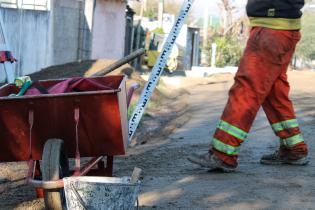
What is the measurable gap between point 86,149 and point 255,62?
5.71 ft

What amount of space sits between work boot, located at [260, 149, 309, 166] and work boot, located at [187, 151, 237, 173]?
66 cm

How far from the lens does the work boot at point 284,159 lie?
7051mm

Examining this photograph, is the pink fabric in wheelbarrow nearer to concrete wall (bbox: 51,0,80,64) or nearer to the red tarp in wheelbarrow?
the red tarp in wheelbarrow

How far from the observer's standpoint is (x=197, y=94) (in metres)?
21.3

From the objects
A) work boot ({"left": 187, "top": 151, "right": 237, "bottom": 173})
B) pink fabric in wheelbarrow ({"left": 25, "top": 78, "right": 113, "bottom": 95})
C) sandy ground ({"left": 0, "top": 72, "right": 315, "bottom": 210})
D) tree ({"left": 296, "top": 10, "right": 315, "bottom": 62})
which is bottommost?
tree ({"left": 296, "top": 10, "right": 315, "bottom": 62})

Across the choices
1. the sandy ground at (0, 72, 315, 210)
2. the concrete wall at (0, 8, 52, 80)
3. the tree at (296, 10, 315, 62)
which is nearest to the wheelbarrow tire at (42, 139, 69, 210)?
the sandy ground at (0, 72, 315, 210)

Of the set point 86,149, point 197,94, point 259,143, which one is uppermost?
point 86,149

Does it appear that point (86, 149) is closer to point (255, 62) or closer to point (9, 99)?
point (9, 99)

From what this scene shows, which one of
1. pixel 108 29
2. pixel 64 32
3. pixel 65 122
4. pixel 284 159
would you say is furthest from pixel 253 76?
pixel 108 29

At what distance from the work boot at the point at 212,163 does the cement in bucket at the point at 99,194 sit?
2.07m

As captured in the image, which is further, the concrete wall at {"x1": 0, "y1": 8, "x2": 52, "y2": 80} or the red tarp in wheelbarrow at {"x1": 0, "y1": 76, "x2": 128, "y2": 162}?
the concrete wall at {"x1": 0, "y1": 8, "x2": 52, "y2": 80}

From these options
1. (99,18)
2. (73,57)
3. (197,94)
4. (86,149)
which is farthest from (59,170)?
(99,18)

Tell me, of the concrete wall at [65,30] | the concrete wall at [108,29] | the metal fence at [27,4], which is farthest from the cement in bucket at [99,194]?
the concrete wall at [108,29]

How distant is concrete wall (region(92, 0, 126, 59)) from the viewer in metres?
30.7
